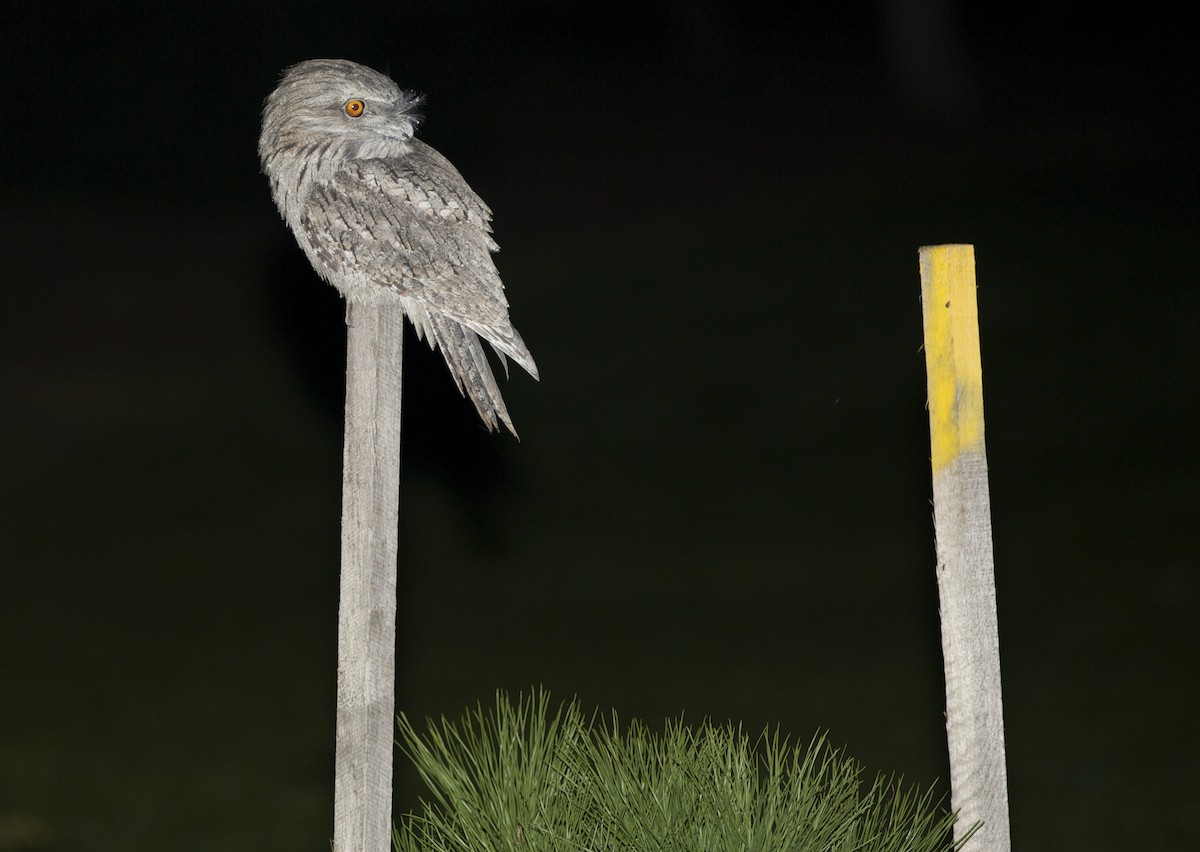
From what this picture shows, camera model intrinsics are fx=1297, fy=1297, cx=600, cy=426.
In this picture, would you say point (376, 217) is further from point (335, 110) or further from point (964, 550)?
point (964, 550)

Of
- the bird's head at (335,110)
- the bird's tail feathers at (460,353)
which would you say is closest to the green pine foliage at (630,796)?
the bird's tail feathers at (460,353)

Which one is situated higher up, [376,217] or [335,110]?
[335,110]

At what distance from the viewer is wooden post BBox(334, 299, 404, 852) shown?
3260 mm

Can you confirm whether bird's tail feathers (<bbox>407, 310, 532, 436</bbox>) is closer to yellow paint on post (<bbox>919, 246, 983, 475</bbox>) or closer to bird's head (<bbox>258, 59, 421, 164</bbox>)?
bird's head (<bbox>258, 59, 421, 164</bbox>)

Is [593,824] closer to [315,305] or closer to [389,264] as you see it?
[389,264]

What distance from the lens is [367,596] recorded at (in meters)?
3.27

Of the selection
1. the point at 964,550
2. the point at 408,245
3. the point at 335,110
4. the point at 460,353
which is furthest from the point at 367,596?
the point at 964,550

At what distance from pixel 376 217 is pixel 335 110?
0.97 feet

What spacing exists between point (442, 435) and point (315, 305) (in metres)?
0.78

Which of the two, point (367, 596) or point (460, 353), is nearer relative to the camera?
point (367, 596)

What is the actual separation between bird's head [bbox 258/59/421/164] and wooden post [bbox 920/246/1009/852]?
1.46m

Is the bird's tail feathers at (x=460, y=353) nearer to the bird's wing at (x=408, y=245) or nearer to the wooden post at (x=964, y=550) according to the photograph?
the bird's wing at (x=408, y=245)

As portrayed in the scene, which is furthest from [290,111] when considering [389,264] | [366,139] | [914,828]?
[914,828]

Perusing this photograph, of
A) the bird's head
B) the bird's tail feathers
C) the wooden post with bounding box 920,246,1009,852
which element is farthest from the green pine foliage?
the bird's head
